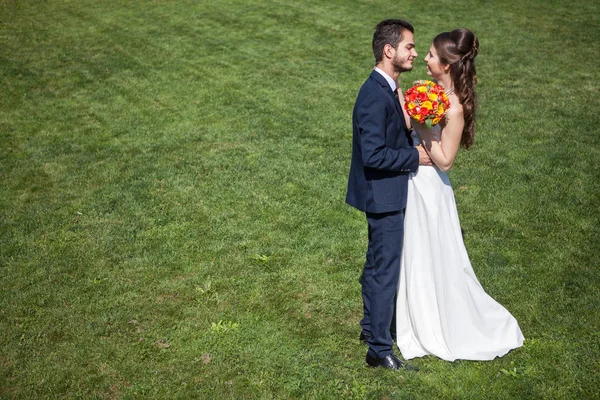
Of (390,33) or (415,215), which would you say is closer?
(390,33)

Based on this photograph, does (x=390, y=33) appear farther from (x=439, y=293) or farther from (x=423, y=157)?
(x=439, y=293)

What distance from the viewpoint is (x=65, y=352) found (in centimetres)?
577

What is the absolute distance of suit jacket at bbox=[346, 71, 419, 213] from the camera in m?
4.77

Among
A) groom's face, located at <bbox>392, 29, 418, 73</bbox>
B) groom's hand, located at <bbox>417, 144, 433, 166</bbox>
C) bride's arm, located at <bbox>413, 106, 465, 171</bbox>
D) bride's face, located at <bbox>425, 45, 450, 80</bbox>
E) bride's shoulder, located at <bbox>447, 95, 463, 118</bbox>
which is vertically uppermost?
groom's face, located at <bbox>392, 29, 418, 73</bbox>

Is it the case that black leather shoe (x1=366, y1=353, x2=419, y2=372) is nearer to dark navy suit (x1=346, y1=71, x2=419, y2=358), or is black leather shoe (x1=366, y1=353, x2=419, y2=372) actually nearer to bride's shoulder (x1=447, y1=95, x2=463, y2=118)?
dark navy suit (x1=346, y1=71, x2=419, y2=358)

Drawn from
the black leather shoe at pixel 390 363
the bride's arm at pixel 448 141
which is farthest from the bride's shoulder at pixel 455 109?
the black leather shoe at pixel 390 363

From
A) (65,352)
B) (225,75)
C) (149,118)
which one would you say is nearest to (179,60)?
(225,75)

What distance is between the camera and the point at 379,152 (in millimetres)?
4773

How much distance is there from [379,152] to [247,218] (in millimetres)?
3837

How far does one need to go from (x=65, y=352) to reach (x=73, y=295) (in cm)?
103

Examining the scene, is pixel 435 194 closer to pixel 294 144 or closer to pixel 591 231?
pixel 591 231

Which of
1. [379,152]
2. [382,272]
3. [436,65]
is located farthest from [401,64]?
[382,272]

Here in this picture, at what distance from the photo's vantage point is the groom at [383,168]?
4770 mm

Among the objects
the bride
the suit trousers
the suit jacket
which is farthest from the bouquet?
the suit trousers
